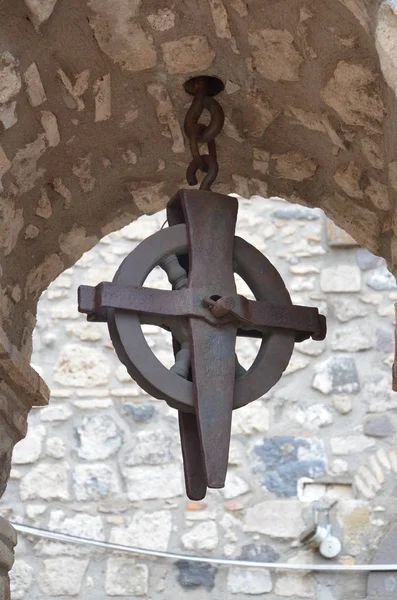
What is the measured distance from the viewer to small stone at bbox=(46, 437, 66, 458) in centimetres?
372

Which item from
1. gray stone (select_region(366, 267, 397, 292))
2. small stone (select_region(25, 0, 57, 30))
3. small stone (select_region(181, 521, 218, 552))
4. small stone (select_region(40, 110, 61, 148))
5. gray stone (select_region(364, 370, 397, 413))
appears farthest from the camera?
gray stone (select_region(366, 267, 397, 292))

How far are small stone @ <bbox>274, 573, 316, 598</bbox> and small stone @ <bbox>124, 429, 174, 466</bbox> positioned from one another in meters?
0.67

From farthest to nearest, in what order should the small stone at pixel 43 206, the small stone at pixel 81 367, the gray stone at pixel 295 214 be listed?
the gray stone at pixel 295 214 < the small stone at pixel 81 367 < the small stone at pixel 43 206

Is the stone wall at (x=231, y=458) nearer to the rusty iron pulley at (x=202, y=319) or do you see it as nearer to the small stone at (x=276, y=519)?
the small stone at (x=276, y=519)

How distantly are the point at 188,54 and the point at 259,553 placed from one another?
2.25m

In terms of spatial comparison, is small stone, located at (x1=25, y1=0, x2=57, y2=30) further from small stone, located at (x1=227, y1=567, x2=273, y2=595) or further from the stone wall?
small stone, located at (x1=227, y1=567, x2=273, y2=595)

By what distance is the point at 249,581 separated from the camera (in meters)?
3.48

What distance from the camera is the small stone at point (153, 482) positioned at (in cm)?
364

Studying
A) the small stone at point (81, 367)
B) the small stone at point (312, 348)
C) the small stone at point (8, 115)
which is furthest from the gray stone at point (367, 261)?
the small stone at point (8, 115)

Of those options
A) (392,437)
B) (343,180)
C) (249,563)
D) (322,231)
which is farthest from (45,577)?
(343,180)

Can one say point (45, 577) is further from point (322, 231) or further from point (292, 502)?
point (322, 231)

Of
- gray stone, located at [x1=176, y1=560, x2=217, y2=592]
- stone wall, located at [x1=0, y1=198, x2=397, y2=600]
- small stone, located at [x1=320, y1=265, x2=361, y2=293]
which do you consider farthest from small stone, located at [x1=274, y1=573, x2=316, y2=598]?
small stone, located at [x1=320, y1=265, x2=361, y2=293]

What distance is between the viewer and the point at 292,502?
360 cm

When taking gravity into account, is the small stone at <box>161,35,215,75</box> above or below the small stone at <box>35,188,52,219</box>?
above
